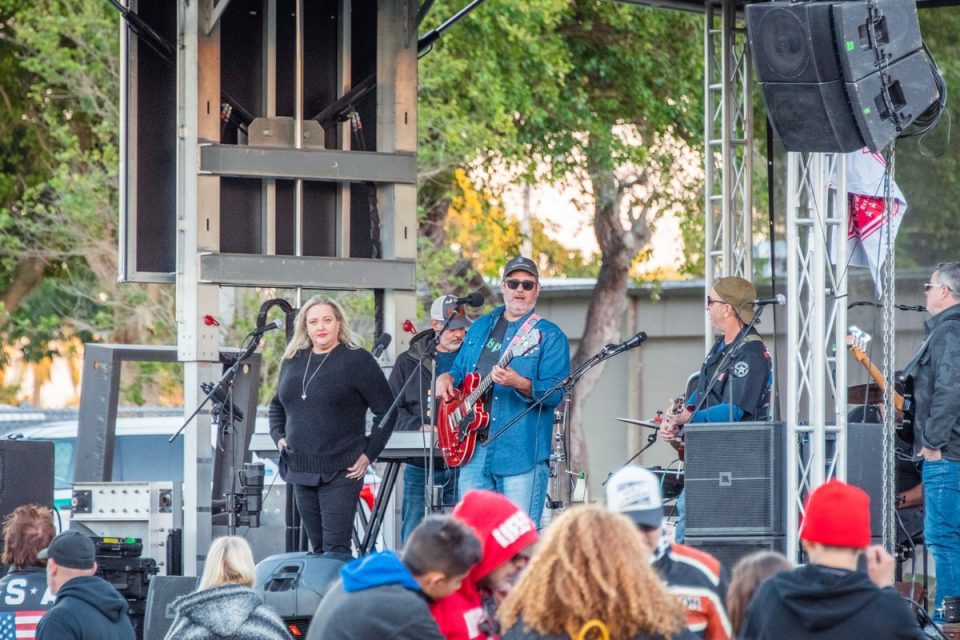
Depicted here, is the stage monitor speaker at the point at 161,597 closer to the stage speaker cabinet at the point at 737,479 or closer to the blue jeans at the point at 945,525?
the stage speaker cabinet at the point at 737,479

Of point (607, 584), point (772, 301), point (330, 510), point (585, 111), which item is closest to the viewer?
point (607, 584)

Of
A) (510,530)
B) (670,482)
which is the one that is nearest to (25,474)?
(670,482)

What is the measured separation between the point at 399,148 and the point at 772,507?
348 cm

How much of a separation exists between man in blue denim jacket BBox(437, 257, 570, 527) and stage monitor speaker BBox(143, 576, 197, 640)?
1598mm

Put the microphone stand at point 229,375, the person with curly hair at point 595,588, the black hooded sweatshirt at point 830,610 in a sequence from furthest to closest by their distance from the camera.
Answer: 1. the microphone stand at point 229,375
2. the black hooded sweatshirt at point 830,610
3. the person with curly hair at point 595,588

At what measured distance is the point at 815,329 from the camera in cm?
827

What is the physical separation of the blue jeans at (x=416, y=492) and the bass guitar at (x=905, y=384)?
2.46 m

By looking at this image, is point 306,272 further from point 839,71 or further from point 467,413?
point 839,71

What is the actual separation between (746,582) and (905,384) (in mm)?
4431

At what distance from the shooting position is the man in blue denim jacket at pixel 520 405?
8.78m

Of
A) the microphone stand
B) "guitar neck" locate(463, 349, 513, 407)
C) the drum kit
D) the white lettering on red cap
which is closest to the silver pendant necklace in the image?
the microphone stand

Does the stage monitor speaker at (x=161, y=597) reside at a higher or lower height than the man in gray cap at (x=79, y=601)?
lower

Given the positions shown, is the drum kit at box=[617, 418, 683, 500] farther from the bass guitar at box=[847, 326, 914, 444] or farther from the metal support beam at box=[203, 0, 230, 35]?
the metal support beam at box=[203, 0, 230, 35]

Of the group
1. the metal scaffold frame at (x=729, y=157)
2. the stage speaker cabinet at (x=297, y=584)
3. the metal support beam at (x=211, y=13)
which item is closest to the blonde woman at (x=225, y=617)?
the stage speaker cabinet at (x=297, y=584)
